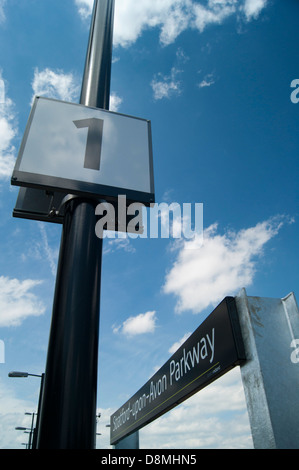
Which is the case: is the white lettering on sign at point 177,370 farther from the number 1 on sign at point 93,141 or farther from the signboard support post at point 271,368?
the number 1 on sign at point 93,141

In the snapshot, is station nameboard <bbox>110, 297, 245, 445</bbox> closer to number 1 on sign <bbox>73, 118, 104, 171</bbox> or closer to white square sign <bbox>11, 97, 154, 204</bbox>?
white square sign <bbox>11, 97, 154, 204</bbox>

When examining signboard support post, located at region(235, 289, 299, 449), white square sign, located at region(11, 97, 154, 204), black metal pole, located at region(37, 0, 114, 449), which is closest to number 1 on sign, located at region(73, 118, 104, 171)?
white square sign, located at region(11, 97, 154, 204)

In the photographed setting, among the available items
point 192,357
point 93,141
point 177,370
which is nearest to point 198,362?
point 192,357

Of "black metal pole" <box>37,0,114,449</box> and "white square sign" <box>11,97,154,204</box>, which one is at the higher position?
"white square sign" <box>11,97,154,204</box>

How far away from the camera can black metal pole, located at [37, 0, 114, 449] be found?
4.32ft

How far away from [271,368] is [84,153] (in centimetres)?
257

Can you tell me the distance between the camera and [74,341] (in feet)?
4.79

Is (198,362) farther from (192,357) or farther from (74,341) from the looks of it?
(74,341)

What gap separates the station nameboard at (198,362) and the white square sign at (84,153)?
7.04 ft

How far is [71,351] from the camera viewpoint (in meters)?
1.44

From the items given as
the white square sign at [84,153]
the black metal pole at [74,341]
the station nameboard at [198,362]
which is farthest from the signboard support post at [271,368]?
the black metal pole at [74,341]

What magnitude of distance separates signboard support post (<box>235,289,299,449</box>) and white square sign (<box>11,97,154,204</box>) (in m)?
2.05

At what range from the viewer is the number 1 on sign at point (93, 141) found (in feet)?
6.88
